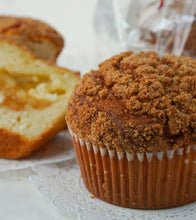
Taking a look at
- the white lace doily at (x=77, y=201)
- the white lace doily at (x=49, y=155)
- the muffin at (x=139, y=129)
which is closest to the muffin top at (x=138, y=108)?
the muffin at (x=139, y=129)

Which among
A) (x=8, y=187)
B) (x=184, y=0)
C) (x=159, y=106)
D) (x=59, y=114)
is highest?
(x=184, y=0)

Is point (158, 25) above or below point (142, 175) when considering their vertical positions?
above

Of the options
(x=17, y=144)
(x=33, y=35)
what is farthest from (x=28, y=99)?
(x=33, y=35)

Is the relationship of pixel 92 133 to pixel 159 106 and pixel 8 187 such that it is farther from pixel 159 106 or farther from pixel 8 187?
pixel 8 187

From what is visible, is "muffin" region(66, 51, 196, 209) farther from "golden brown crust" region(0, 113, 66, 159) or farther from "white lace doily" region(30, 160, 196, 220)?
"golden brown crust" region(0, 113, 66, 159)

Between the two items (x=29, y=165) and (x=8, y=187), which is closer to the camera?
(x=8, y=187)

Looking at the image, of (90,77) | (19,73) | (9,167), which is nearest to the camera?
(90,77)

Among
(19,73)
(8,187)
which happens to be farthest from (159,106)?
(19,73)

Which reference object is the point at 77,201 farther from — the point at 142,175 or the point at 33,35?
the point at 33,35
